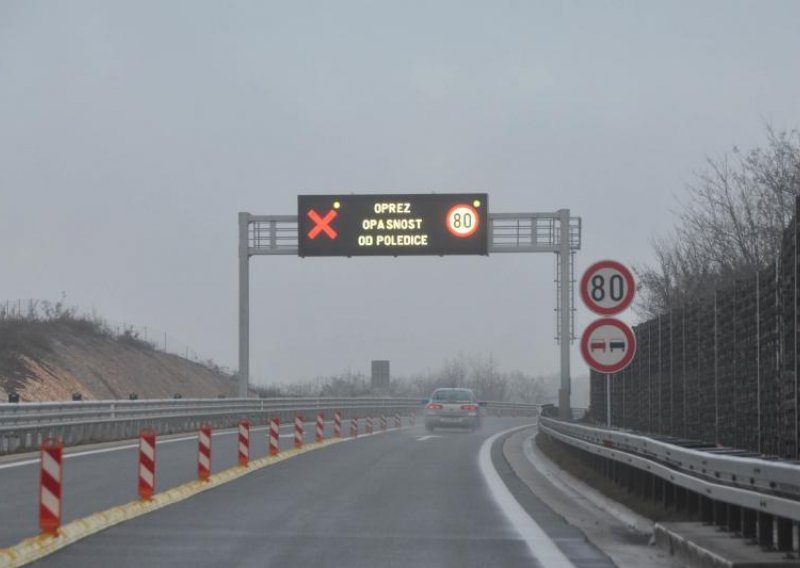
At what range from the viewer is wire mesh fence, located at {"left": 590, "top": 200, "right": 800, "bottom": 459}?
45.1 ft

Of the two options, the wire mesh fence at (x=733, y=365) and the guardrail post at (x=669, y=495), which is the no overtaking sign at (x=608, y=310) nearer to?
the wire mesh fence at (x=733, y=365)

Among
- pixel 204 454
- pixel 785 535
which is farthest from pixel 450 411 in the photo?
pixel 785 535

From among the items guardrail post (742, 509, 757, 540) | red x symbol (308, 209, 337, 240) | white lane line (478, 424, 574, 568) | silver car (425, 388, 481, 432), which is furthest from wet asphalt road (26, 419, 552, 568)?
silver car (425, 388, 481, 432)

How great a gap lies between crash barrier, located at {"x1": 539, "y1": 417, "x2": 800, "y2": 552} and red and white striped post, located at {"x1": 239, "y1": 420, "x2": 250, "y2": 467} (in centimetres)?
628

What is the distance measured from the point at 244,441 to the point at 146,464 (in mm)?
6309

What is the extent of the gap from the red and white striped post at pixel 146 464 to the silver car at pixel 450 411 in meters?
29.5

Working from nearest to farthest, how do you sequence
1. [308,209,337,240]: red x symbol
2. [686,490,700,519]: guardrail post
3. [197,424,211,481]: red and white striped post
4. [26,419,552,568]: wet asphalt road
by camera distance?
[26,419,552,568]: wet asphalt road → [686,490,700,519]: guardrail post → [197,424,211,481]: red and white striped post → [308,209,337,240]: red x symbol

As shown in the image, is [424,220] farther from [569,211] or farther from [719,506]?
[719,506]

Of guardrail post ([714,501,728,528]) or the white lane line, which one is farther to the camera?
the white lane line

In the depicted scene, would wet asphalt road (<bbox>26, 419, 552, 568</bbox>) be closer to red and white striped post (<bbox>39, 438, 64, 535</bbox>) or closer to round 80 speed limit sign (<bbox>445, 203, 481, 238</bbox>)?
red and white striped post (<bbox>39, 438, 64, 535</bbox>)

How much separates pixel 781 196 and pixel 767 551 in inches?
807

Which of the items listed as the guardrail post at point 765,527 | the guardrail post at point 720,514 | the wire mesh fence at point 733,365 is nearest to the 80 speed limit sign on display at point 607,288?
the wire mesh fence at point 733,365

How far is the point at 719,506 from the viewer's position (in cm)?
1077

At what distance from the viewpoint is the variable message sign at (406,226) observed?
3841cm
